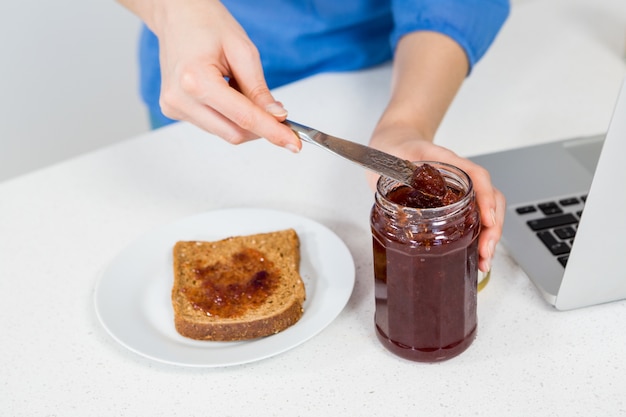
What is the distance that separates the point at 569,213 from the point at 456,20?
1.57 ft

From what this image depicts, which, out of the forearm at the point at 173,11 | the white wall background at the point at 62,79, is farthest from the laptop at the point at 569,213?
the white wall background at the point at 62,79

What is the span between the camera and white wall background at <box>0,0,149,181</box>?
2477mm

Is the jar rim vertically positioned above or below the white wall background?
above

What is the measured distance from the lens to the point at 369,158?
0.86 meters

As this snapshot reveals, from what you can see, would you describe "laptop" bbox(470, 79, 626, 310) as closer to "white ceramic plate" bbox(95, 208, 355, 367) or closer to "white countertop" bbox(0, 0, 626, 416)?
"white countertop" bbox(0, 0, 626, 416)

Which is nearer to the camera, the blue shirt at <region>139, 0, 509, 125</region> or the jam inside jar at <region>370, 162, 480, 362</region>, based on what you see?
the jam inside jar at <region>370, 162, 480, 362</region>

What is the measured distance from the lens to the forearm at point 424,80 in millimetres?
1199

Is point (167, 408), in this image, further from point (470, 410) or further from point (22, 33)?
point (22, 33)

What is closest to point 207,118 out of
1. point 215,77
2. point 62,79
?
point 215,77

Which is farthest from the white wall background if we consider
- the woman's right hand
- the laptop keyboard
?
the laptop keyboard

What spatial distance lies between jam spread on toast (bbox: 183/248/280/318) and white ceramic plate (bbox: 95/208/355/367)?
4cm

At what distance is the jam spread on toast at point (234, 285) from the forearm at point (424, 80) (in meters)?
0.31

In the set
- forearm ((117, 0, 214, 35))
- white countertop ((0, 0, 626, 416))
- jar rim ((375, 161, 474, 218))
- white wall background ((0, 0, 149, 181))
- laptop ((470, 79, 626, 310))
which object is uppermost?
forearm ((117, 0, 214, 35))

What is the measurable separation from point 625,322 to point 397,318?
282 mm
